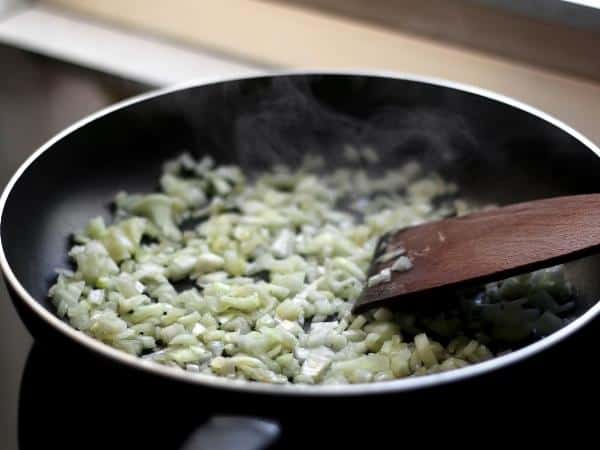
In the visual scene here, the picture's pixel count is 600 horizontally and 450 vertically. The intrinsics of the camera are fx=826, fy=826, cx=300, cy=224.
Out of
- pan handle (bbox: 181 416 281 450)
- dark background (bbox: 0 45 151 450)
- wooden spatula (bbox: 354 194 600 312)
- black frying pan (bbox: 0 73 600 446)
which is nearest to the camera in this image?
pan handle (bbox: 181 416 281 450)

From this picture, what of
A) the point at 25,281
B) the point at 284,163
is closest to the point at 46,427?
the point at 25,281

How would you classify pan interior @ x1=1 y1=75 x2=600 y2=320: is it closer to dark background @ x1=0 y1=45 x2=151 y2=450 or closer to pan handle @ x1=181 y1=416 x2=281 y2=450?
dark background @ x1=0 y1=45 x2=151 y2=450

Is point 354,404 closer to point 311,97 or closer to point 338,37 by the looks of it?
point 311,97

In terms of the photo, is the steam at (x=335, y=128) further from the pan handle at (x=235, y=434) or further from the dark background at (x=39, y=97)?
the pan handle at (x=235, y=434)

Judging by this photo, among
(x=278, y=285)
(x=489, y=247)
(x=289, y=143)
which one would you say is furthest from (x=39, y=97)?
(x=489, y=247)

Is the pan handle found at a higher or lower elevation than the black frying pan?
lower

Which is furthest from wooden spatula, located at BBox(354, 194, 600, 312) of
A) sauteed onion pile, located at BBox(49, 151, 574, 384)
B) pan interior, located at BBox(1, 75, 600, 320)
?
pan interior, located at BBox(1, 75, 600, 320)

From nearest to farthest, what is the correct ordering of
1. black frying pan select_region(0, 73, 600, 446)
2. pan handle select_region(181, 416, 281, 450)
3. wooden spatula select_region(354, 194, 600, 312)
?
pan handle select_region(181, 416, 281, 450) < wooden spatula select_region(354, 194, 600, 312) < black frying pan select_region(0, 73, 600, 446)

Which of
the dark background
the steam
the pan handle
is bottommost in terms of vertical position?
the pan handle

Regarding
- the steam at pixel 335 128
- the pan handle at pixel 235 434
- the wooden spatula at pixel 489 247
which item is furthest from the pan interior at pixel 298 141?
the pan handle at pixel 235 434
